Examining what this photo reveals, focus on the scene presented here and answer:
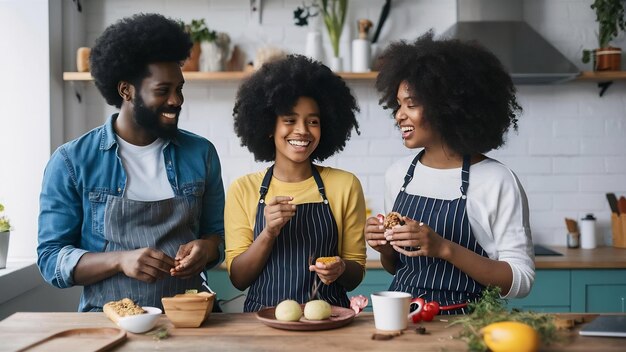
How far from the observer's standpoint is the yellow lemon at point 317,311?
6.53 feet

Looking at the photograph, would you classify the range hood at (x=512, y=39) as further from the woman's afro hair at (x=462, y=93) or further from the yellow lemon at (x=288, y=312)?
the yellow lemon at (x=288, y=312)

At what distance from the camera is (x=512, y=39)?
421 centimetres

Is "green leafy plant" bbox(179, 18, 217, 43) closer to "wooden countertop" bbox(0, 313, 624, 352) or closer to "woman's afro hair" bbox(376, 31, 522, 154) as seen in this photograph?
"woman's afro hair" bbox(376, 31, 522, 154)

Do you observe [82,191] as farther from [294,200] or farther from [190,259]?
[294,200]

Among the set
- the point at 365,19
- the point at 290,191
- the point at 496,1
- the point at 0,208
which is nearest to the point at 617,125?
the point at 496,1

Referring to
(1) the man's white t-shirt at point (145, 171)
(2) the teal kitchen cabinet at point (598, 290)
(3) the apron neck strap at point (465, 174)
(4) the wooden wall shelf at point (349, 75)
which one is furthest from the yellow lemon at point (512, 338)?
(4) the wooden wall shelf at point (349, 75)

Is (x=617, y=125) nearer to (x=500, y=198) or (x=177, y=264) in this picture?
(x=500, y=198)

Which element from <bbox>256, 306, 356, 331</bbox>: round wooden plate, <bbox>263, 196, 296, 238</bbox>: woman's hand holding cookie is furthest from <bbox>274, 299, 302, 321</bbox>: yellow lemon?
<bbox>263, 196, 296, 238</bbox>: woman's hand holding cookie

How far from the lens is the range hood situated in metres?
4.14

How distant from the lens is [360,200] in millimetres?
2541

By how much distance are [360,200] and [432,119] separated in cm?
38

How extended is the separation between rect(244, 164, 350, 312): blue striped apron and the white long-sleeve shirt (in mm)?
315

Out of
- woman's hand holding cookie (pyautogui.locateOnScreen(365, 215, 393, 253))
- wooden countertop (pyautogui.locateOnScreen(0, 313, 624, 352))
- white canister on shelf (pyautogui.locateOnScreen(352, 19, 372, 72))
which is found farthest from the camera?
white canister on shelf (pyautogui.locateOnScreen(352, 19, 372, 72))

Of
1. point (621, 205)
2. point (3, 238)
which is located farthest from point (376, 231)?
point (621, 205)
